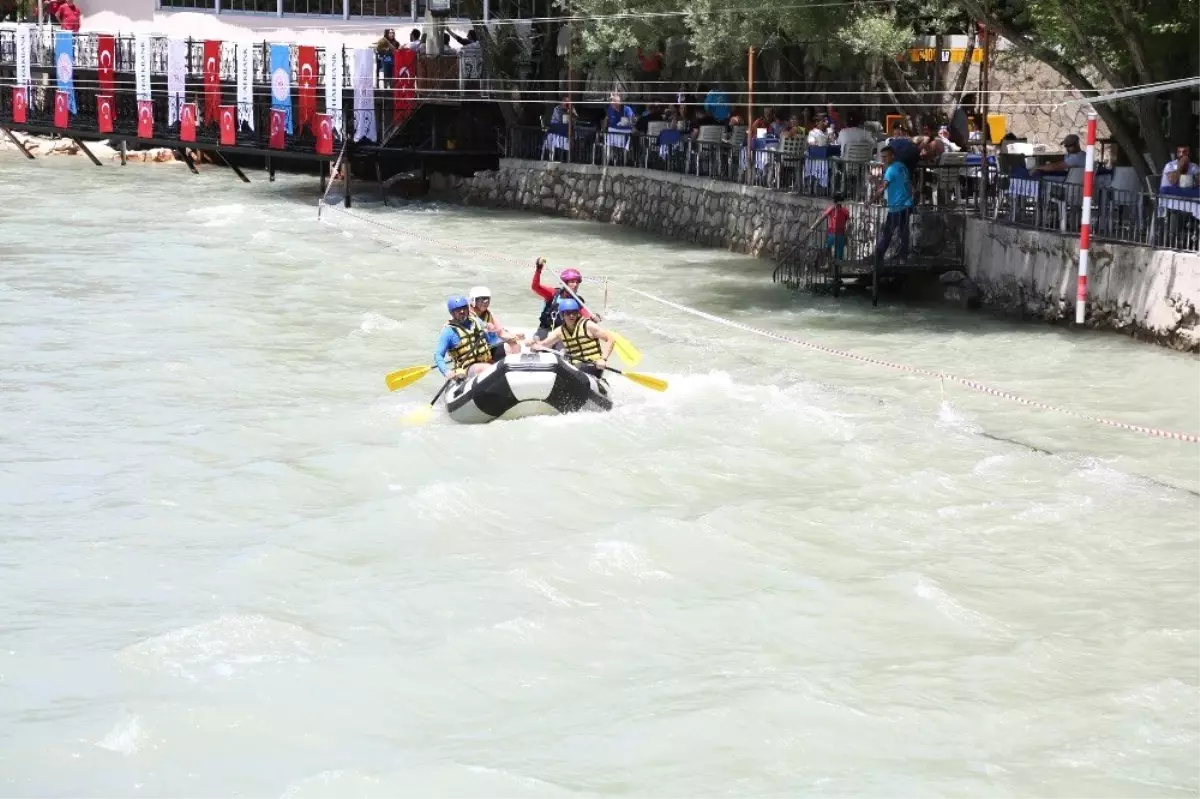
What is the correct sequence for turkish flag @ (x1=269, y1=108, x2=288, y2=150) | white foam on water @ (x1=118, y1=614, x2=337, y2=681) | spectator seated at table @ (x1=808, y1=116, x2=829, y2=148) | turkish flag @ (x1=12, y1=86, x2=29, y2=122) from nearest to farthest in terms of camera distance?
1. white foam on water @ (x1=118, y1=614, x2=337, y2=681)
2. spectator seated at table @ (x1=808, y1=116, x2=829, y2=148)
3. turkish flag @ (x1=269, y1=108, x2=288, y2=150)
4. turkish flag @ (x1=12, y1=86, x2=29, y2=122)

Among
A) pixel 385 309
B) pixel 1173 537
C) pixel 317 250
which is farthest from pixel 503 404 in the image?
pixel 317 250

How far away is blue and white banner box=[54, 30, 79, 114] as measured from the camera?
38719mm

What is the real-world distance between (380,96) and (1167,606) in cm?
2659

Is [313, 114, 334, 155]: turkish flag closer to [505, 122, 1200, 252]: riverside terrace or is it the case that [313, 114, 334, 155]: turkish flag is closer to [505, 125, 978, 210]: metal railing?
[505, 125, 978, 210]: metal railing

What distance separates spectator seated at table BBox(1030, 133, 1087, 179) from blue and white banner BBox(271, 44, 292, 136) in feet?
59.6

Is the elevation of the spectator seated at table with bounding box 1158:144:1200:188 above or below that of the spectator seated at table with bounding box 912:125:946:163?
below

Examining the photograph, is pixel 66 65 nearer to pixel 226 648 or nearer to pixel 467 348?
pixel 467 348

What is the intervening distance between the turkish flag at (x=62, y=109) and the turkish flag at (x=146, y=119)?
2257 mm

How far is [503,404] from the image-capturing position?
1600cm

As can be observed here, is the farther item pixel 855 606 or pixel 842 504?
pixel 842 504

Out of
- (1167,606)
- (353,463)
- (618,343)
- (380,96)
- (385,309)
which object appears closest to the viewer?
(1167,606)

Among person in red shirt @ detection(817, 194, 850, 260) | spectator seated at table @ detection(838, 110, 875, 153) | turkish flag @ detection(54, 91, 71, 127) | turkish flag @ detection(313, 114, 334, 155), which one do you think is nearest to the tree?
spectator seated at table @ detection(838, 110, 875, 153)

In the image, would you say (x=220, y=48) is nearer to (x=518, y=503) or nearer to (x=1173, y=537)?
(x=518, y=503)

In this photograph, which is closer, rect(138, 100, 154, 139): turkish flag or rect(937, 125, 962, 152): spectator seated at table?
rect(937, 125, 962, 152): spectator seated at table
